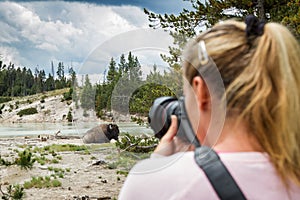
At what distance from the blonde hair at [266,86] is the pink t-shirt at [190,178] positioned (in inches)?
1.3

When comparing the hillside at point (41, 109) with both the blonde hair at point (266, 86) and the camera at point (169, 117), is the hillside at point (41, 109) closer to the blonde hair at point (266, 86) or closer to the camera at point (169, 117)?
the camera at point (169, 117)

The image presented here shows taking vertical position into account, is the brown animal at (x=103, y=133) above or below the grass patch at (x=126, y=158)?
above

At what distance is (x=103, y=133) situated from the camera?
147 cm

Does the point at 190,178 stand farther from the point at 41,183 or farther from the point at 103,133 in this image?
the point at 41,183

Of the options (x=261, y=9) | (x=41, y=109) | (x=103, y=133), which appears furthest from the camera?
(x=41, y=109)

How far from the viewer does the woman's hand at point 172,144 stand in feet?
2.84

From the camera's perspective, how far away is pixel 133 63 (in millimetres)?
1468

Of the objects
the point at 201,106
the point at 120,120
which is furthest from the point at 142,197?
the point at 120,120

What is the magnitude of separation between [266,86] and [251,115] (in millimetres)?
64

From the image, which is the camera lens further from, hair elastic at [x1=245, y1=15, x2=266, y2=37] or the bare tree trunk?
the bare tree trunk

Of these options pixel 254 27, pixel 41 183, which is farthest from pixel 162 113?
pixel 41 183

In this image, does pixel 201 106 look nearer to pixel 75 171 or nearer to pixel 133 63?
pixel 133 63

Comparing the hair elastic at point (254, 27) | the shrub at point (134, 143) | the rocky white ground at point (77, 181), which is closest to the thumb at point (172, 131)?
the hair elastic at point (254, 27)

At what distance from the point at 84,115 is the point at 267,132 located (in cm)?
83
